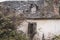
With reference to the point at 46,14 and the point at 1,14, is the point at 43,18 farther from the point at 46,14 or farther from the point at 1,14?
the point at 1,14

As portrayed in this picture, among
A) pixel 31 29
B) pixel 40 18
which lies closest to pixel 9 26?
pixel 31 29

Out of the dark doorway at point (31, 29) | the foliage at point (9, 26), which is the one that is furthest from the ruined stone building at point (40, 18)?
the foliage at point (9, 26)

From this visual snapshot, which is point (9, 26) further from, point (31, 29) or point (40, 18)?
point (40, 18)

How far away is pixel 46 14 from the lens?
12.9 metres

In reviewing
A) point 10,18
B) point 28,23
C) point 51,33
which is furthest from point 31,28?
point 10,18

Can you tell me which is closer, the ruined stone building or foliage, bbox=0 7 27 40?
foliage, bbox=0 7 27 40

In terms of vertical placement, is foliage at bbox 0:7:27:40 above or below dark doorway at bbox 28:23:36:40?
above

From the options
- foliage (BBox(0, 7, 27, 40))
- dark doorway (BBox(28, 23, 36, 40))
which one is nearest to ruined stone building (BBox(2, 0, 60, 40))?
dark doorway (BBox(28, 23, 36, 40))

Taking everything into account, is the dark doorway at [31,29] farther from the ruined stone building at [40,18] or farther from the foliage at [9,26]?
the foliage at [9,26]

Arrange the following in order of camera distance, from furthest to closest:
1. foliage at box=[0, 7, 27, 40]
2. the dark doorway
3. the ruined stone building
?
the ruined stone building, the dark doorway, foliage at box=[0, 7, 27, 40]

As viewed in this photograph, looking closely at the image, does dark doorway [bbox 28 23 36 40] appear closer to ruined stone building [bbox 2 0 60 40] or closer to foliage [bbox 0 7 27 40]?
ruined stone building [bbox 2 0 60 40]

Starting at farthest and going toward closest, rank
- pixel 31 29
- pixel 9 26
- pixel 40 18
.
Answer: pixel 40 18, pixel 31 29, pixel 9 26

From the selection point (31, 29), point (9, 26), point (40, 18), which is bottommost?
point (31, 29)

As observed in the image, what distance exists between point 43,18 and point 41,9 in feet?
2.15
